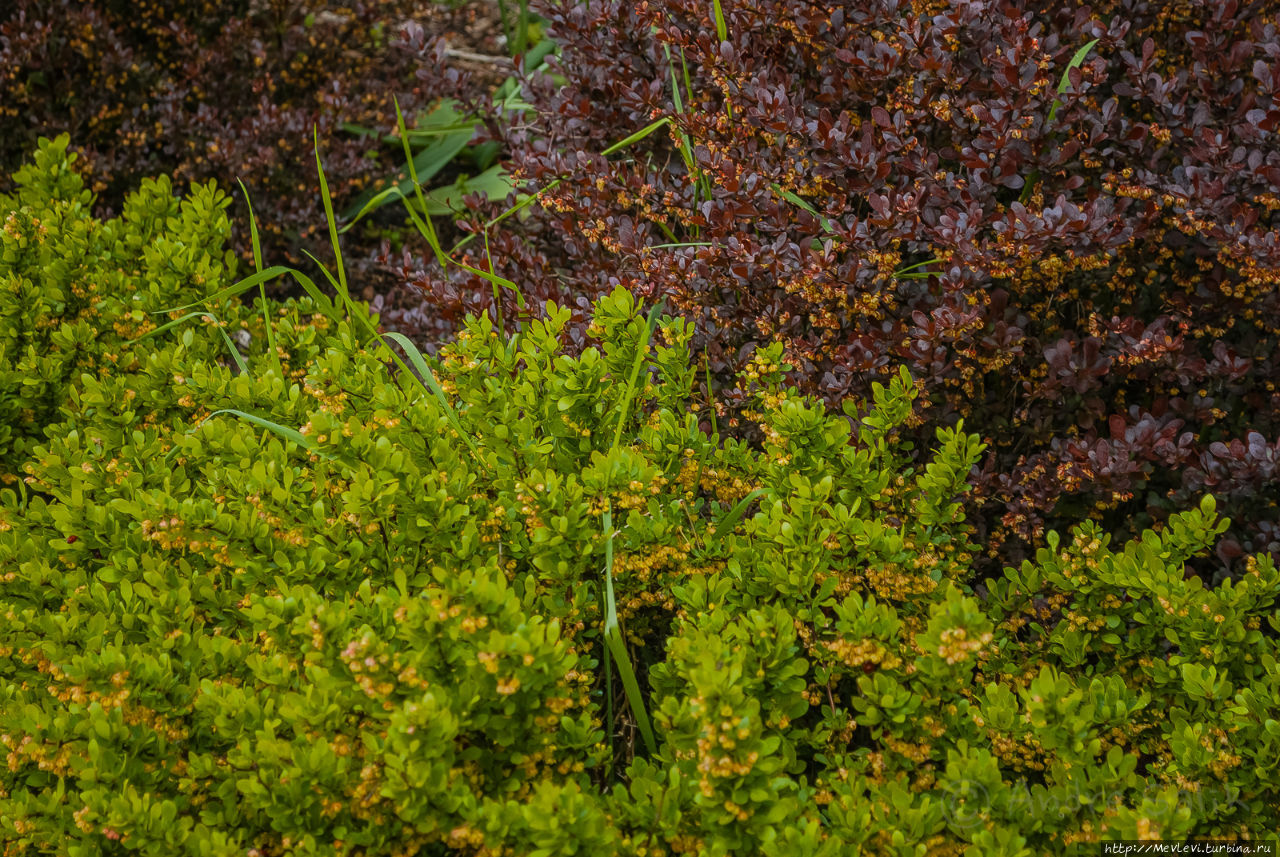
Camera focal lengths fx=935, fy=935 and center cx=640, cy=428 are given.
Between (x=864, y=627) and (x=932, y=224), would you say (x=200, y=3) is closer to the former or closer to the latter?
(x=932, y=224)

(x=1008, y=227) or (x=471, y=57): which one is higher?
(x=1008, y=227)

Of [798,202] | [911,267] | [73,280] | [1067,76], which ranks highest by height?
[1067,76]

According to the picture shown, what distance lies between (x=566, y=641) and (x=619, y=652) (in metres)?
Result: 0.18

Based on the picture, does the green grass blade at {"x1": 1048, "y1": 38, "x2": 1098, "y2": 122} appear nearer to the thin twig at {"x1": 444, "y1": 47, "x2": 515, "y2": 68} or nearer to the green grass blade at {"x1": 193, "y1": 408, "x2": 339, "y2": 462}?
the green grass blade at {"x1": 193, "y1": 408, "x2": 339, "y2": 462}

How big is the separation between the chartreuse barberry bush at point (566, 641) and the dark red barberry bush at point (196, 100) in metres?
1.76

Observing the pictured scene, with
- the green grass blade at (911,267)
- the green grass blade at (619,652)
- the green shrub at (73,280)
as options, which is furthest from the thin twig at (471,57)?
the green grass blade at (619,652)

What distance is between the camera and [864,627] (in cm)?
148

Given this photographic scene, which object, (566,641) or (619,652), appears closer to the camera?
(566,641)

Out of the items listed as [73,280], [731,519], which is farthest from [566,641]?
[73,280]

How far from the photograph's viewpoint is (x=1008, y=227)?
1.93 meters

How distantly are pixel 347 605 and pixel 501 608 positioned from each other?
28 cm

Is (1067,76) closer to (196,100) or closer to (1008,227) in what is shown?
(1008,227)

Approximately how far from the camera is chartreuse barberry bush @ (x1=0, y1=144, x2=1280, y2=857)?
1.33m

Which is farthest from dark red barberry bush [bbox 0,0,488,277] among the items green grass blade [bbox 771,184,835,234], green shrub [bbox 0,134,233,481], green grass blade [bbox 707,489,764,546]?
green grass blade [bbox 707,489,764,546]
